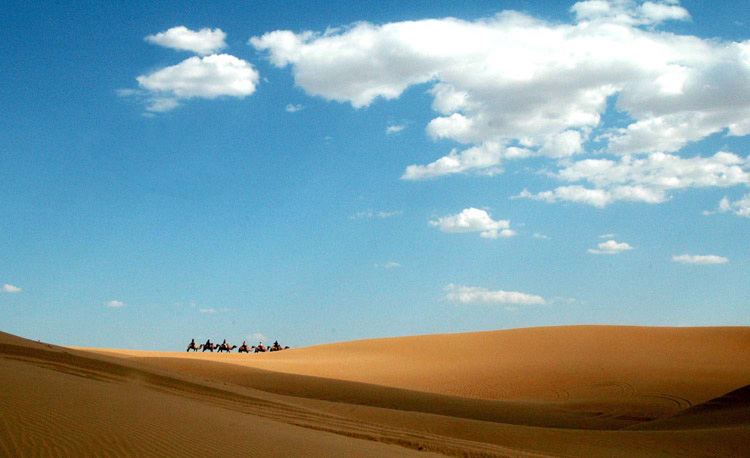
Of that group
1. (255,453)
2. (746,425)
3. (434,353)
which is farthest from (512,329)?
(255,453)

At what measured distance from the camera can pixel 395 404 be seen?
1434 cm

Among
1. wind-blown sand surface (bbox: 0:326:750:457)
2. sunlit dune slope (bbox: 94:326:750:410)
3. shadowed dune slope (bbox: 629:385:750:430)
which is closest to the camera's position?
wind-blown sand surface (bbox: 0:326:750:457)

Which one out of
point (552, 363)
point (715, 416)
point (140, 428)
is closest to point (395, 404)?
point (715, 416)

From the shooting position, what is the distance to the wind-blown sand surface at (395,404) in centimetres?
566

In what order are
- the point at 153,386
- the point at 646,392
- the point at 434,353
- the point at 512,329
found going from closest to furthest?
the point at 153,386, the point at 646,392, the point at 434,353, the point at 512,329

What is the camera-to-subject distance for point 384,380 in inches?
939

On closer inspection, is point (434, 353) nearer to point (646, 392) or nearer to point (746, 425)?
point (646, 392)

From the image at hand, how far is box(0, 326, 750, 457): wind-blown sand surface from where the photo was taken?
18.6ft

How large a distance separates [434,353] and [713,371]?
14.7m

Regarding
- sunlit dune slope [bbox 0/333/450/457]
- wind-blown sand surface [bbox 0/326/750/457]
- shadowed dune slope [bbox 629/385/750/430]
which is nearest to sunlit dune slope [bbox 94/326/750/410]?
wind-blown sand surface [bbox 0/326/750/457]

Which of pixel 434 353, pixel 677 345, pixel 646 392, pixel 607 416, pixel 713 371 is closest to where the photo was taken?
pixel 607 416

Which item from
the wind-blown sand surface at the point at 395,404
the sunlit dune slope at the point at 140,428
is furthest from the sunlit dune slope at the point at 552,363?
the sunlit dune slope at the point at 140,428

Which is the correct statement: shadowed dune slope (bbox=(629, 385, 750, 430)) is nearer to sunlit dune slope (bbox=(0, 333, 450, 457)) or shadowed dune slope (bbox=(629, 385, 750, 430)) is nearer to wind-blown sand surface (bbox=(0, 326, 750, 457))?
wind-blown sand surface (bbox=(0, 326, 750, 457))

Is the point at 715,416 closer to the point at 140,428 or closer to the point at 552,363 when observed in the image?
the point at 140,428
